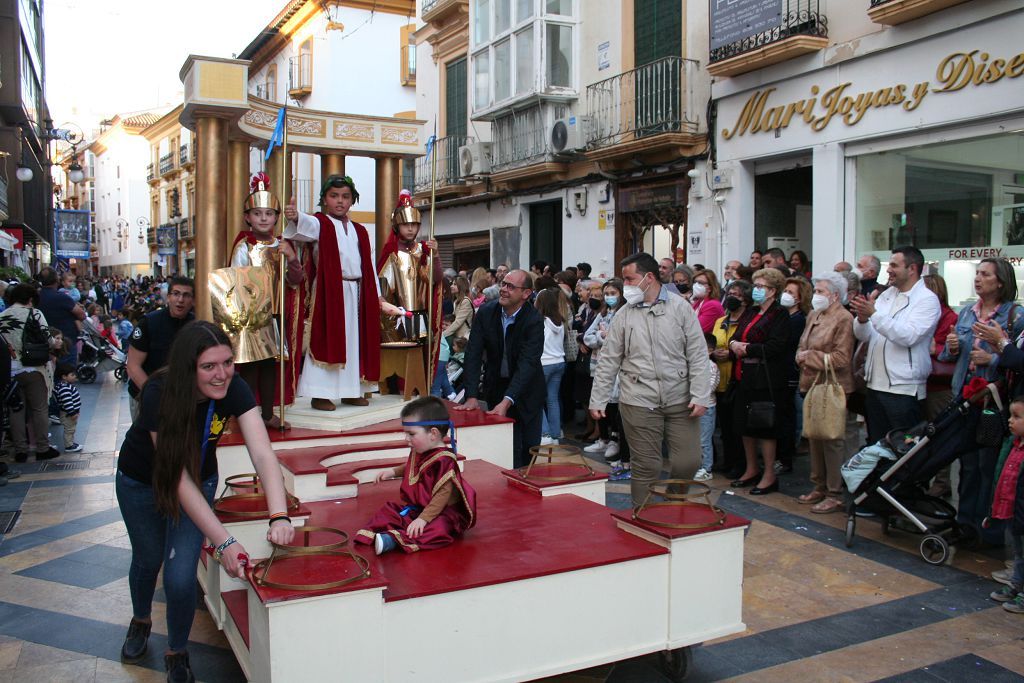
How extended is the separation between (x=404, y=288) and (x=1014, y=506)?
4366 millimetres

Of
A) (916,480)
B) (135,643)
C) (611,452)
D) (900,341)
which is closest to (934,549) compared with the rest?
(916,480)

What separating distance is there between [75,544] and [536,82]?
37.0 ft

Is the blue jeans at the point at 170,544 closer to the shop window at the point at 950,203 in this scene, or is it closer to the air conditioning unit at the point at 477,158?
the shop window at the point at 950,203

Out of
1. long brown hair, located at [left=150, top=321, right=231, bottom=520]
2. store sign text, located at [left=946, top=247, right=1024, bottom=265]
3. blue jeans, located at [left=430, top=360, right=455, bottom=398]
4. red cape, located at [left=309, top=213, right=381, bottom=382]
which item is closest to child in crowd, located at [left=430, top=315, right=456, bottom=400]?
blue jeans, located at [left=430, top=360, right=455, bottom=398]

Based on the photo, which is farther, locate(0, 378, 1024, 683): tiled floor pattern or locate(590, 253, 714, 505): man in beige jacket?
locate(590, 253, 714, 505): man in beige jacket

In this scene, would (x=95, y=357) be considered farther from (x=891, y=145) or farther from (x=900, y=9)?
(x=900, y=9)

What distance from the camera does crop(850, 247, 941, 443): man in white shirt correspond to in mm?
5777

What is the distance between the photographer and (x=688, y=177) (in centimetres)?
1258

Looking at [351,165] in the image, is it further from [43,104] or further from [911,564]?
[911,564]

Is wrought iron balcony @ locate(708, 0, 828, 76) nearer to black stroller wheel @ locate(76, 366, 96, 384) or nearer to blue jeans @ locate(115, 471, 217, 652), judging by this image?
blue jeans @ locate(115, 471, 217, 652)

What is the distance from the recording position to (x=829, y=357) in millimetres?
6324

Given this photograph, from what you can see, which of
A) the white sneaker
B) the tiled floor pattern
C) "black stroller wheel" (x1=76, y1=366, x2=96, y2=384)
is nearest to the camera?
the tiled floor pattern

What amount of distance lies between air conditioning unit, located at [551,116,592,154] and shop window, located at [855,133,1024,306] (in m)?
5.20

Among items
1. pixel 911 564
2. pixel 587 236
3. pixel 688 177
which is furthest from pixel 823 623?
pixel 587 236
